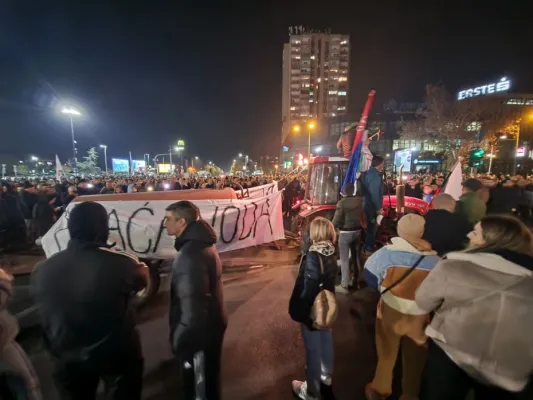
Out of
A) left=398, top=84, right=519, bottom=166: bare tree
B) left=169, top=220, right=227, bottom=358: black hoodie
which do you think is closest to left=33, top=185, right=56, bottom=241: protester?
left=169, top=220, right=227, bottom=358: black hoodie

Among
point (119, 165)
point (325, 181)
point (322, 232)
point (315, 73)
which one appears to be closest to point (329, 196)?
point (325, 181)

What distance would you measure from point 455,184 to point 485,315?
5.18 metres

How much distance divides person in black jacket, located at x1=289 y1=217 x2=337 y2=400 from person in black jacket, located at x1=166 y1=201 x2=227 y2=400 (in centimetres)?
79

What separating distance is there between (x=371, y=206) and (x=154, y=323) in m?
4.75

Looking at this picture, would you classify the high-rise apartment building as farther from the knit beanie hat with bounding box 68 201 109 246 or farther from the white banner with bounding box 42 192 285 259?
the knit beanie hat with bounding box 68 201 109 246

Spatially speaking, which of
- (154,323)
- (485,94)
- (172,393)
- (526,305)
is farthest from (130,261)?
(485,94)

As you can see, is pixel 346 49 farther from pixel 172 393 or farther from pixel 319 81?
pixel 172 393

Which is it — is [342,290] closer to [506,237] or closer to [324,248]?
[324,248]

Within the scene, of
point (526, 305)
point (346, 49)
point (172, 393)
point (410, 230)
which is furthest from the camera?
point (346, 49)

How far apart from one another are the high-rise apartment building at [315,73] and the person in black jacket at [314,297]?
116m

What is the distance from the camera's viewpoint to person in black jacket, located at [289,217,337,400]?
9.50 ft

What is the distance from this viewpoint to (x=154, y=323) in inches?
187

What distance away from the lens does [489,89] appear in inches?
2352

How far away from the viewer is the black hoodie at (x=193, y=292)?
2.27m
